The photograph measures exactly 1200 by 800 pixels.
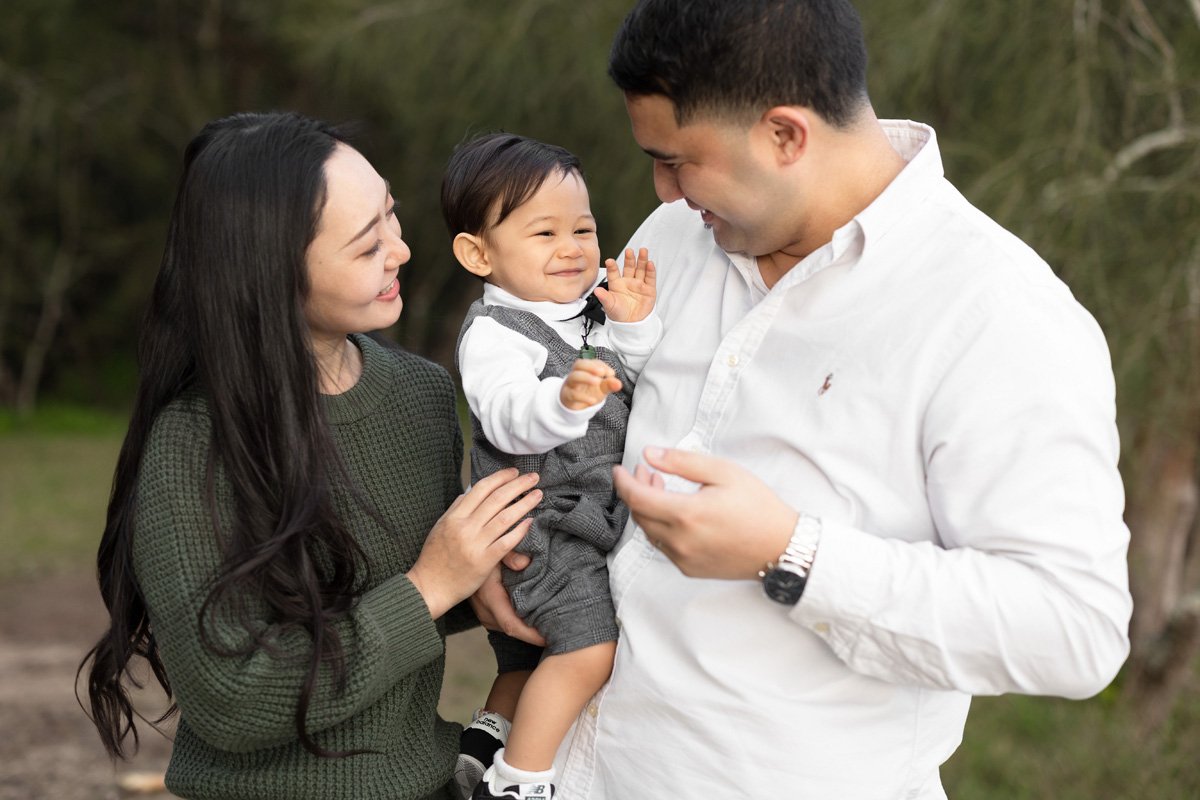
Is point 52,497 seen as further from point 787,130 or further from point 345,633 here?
point 787,130

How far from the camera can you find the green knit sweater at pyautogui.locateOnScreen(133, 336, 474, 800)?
162 centimetres

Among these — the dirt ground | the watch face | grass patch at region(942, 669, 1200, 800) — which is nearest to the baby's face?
the watch face

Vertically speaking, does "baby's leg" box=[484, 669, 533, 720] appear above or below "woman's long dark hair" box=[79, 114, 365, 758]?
below

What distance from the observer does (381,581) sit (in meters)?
1.83

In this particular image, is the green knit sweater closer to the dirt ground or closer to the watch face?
the watch face

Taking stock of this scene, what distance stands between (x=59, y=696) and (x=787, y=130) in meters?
4.56

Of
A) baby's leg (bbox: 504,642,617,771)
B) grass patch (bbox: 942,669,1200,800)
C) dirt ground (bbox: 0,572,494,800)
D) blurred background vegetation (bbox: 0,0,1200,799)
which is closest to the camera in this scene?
baby's leg (bbox: 504,642,617,771)

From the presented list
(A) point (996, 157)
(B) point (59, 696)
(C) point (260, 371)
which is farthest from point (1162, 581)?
(B) point (59, 696)

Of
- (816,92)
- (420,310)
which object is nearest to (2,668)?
(816,92)

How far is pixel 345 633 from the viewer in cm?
170

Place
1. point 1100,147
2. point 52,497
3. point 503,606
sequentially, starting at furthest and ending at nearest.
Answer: point 52,497, point 1100,147, point 503,606

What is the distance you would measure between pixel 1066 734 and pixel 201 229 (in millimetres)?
3552

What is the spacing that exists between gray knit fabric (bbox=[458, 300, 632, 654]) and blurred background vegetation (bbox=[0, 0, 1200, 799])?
0.52 m

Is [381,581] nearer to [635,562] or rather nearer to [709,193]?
[635,562]
